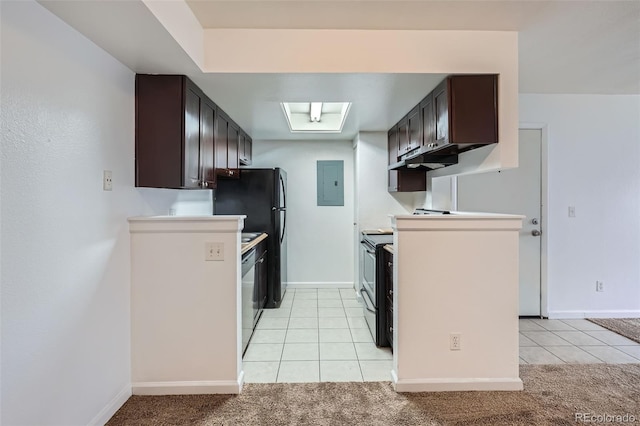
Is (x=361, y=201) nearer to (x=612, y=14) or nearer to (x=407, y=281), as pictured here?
(x=407, y=281)

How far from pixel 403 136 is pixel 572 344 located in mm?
2406

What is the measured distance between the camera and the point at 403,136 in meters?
3.42

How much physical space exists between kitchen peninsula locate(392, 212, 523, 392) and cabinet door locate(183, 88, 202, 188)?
4.77 ft

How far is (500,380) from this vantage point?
87.4 inches

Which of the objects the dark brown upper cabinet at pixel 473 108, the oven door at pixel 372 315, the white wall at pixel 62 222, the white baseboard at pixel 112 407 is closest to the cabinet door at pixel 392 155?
the oven door at pixel 372 315

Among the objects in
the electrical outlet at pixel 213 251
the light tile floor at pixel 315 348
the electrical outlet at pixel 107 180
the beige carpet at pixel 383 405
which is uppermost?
the electrical outlet at pixel 107 180

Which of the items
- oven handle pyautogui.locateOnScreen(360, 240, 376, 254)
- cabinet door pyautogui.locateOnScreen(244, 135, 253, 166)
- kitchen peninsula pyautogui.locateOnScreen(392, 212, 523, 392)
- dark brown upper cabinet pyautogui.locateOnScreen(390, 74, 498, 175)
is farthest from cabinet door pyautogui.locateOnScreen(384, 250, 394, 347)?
cabinet door pyautogui.locateOnScreen(244, 135, 253, 166)

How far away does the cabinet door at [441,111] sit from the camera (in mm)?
2262

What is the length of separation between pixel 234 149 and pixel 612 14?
3.19 metres

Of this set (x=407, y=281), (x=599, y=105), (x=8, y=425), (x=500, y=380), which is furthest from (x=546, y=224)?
(x=8, y=425)

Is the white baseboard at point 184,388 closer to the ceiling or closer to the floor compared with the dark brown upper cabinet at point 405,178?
closer to the floor

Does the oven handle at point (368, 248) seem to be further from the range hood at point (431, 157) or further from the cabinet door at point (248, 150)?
the cabinet door at point (248, 150)

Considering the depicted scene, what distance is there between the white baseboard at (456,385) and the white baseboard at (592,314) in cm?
175

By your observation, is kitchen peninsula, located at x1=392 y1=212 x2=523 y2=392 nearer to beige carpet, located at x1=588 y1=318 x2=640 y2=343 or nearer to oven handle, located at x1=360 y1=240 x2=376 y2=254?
oven handle, located at x1=360 y1=240 x2=376 y2=254
